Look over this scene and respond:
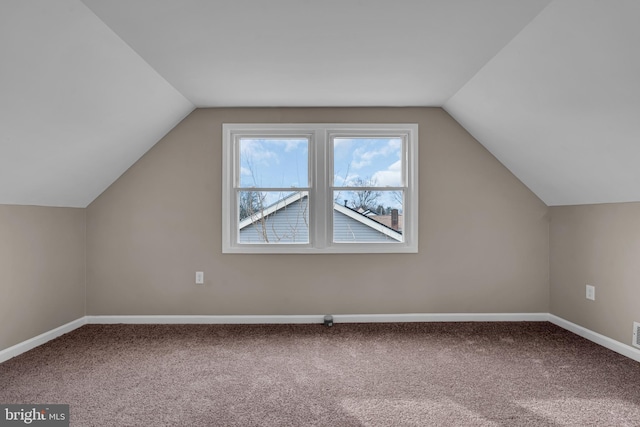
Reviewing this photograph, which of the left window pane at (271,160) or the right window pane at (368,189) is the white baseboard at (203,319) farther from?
the left window pane at (271,160)

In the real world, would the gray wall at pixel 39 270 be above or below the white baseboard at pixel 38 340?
above

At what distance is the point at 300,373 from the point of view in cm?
277

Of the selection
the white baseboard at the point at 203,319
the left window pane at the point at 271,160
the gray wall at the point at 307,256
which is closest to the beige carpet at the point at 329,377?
the white baseboard at the point at 203,319

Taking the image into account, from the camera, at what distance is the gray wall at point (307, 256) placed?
3973 millimetres

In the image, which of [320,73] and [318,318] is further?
[318,318]

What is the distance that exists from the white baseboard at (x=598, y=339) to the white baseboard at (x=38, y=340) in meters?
4.63

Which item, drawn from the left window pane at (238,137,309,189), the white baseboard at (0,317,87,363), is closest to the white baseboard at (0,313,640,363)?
the white baseboard at (0,317,87,363)

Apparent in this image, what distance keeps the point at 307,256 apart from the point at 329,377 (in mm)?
1486

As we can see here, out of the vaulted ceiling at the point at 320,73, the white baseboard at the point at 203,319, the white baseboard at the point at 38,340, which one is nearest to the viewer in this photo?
the vaulted ceiling at the point at 320,73

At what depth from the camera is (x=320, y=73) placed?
307 cm

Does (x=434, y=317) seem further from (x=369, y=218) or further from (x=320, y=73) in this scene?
(x=320, y=73)

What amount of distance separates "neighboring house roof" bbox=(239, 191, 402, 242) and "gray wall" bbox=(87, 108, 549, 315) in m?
0.22

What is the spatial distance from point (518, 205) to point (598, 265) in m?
0.90

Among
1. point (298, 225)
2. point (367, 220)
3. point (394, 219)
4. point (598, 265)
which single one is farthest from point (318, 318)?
point (598, 265)
